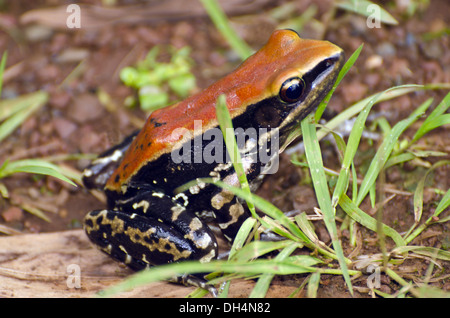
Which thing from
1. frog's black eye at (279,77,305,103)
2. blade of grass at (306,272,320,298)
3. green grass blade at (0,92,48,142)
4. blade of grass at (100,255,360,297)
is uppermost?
green grass blade at (0,92,48,142)

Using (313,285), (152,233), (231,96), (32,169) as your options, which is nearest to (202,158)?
(231,96)

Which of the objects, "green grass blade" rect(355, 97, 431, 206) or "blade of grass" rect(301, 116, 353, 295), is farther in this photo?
"green grass blade" rect(355, 97, 431, 206)

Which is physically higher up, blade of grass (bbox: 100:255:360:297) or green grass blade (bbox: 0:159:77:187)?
green grass blade (bbox: 0:159:77:187)

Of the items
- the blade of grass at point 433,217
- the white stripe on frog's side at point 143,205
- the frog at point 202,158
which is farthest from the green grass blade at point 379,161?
the white stripe on frog's side at point 143,205

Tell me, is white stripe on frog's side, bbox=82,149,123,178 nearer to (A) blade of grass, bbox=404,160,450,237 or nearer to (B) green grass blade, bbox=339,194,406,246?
(B) green grass blade, bbox=339,194,406,246

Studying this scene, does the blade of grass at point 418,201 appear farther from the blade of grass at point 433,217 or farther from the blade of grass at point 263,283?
the blade of grass at point 263,283

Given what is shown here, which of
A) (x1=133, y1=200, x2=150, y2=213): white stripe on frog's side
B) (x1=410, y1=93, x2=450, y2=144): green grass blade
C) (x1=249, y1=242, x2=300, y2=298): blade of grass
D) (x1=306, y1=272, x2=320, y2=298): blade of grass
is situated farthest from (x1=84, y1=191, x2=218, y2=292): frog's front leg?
(x1=410, y1=93, x2=450, y2=144): green grass blade
